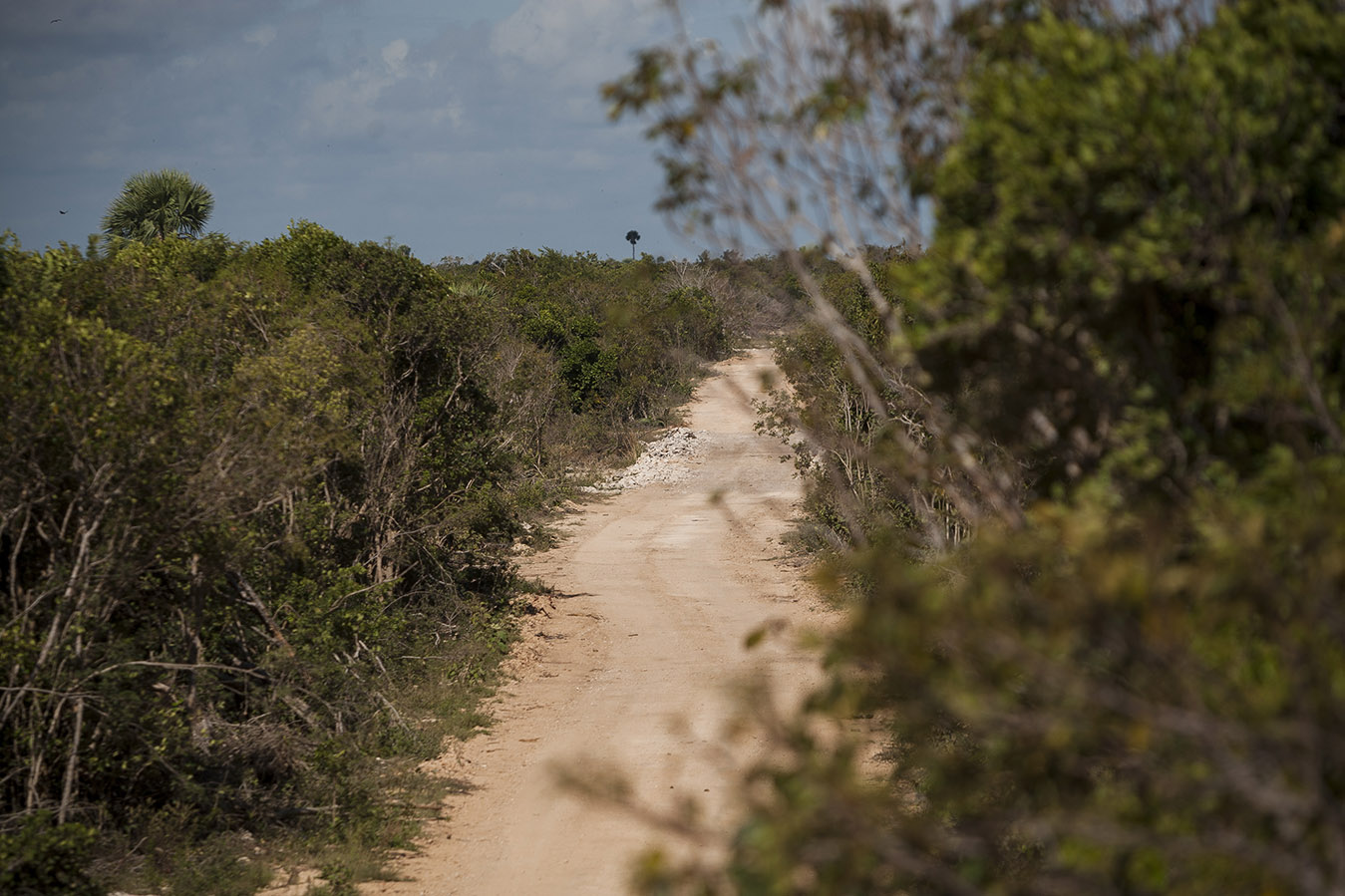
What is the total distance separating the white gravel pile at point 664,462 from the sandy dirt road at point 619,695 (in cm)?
477

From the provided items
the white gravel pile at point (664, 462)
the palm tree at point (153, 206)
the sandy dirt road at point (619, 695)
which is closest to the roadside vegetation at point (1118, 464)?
the sandy dirt road at point (619, 695)

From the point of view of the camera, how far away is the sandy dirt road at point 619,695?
29.6 feet

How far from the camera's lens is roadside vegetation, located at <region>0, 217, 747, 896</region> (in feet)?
24.4

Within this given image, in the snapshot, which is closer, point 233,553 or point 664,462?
point 233,553

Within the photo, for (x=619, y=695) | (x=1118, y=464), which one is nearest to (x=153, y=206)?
(x=619, y=695)

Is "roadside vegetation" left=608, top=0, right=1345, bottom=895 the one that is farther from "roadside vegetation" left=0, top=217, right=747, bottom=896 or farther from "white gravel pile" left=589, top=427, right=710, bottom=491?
"white gravel pile" left=589, top=427, right=710, bottom=491

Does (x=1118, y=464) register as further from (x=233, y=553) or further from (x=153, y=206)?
(x=153, y=206)

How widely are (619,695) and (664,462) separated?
72.3ft

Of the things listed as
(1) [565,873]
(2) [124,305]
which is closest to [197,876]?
(1) [565,873]

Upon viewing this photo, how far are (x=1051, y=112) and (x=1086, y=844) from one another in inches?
80.2

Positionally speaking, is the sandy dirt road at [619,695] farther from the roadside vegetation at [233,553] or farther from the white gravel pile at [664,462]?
the white gravel pile at [664,462]

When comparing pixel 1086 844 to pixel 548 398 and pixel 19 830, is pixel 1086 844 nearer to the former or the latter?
pixel 19 830

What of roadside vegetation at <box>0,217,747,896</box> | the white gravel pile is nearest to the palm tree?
roadside vegetation at <box>0,217,747,896</box>

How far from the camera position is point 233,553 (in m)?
8.78
